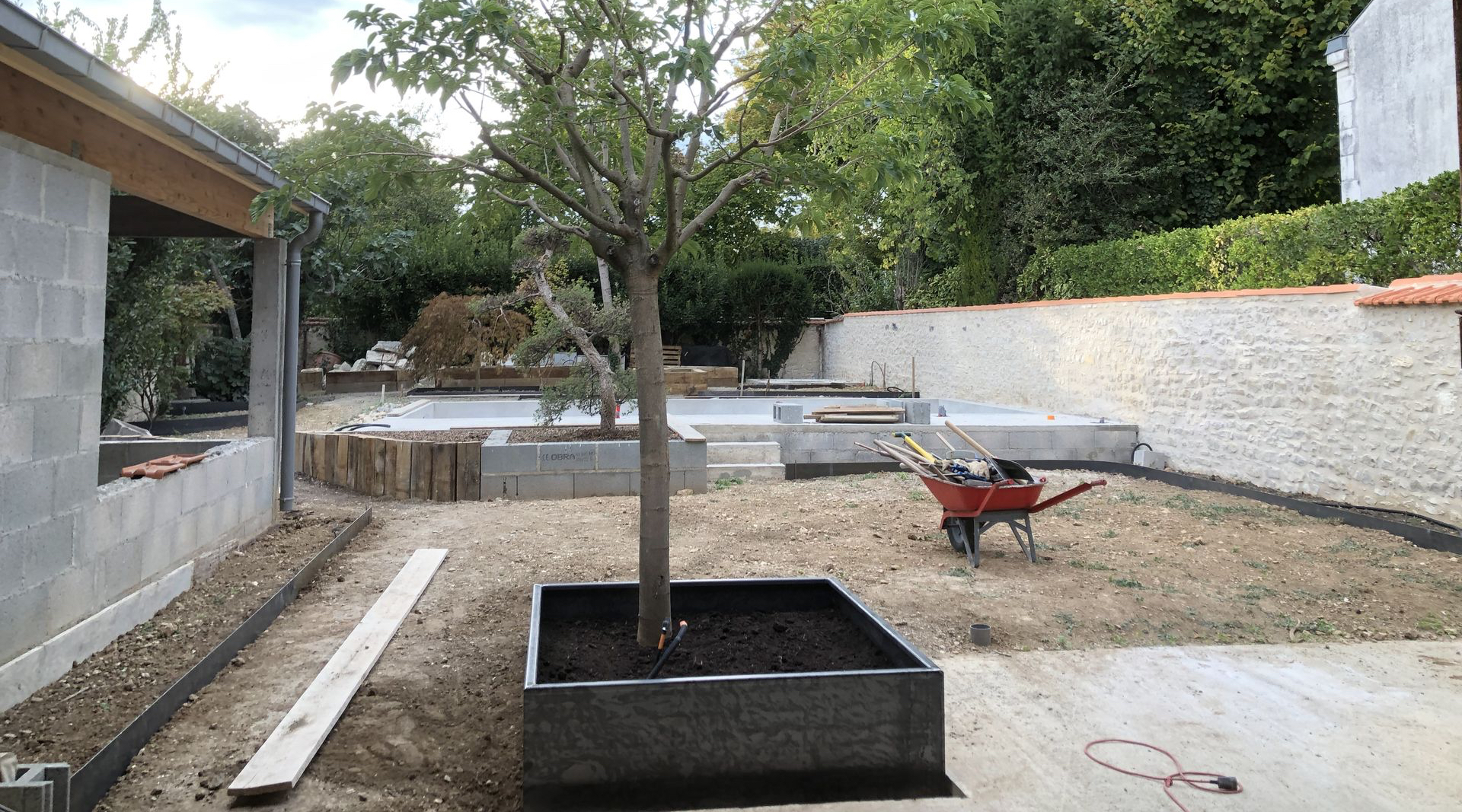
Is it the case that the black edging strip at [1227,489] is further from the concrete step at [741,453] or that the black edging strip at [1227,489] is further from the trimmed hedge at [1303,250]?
the trimmed hedge at [1303,250]

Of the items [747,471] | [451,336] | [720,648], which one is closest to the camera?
[720,648]

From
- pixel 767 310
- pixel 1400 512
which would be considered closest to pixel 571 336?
pixel 1400 512

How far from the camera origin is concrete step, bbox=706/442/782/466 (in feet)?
29.9

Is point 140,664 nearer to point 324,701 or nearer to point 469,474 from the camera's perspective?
point 324,701

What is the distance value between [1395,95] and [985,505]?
10149 mm

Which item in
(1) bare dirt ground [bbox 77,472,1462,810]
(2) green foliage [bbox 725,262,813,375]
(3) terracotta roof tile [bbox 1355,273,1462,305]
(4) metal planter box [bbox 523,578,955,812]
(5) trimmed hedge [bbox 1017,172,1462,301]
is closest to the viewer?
(4) metal planter box [bbox 523,578,955,812]

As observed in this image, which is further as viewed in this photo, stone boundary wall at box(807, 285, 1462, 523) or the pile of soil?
stone boundary wall at box(807, 285, 1462, 523)

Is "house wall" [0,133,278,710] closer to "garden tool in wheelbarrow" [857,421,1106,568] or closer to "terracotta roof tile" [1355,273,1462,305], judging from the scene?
"garden tool in wheelbarrow" [857,421,1106,568]

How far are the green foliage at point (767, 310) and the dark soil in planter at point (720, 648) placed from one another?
18.4m

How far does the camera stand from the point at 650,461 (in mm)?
3291

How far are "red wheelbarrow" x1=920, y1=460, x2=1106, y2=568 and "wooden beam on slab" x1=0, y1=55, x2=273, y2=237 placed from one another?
4.17m

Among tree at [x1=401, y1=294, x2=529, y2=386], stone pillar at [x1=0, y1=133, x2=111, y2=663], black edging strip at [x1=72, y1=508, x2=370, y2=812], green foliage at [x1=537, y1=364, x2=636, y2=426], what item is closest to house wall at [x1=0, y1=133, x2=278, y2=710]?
stone pillar at [x1=0, y1=133, x2=111, y2=663]

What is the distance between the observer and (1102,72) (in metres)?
16.8

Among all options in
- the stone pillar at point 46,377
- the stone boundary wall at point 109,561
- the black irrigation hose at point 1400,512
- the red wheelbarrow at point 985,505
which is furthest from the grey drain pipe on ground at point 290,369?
the black irrigation hose at point 1400,512
